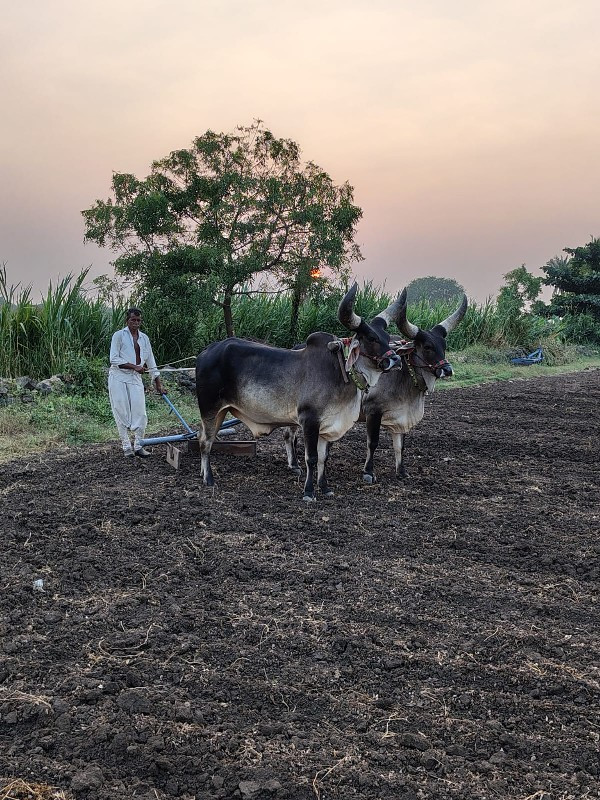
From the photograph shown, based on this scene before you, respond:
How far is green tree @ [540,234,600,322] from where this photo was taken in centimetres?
2758

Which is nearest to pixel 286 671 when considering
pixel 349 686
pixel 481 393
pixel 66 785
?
pixel 349 686

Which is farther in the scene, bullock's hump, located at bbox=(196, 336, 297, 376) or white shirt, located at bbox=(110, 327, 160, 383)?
white shirt, located at bbox=(110, 327, 160, 383)

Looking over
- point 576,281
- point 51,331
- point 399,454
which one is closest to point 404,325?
point 399,454

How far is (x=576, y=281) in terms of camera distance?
92.1ft

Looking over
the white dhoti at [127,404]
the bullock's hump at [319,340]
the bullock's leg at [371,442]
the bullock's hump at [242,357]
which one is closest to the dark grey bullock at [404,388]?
the bullock's leg at [371,442]

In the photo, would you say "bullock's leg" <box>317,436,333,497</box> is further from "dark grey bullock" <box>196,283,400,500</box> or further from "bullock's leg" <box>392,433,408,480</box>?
"bullock's leg" <box>392,433,408,480</box>

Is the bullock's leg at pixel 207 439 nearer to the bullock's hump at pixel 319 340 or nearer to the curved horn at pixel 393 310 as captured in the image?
the bullock's hump at pixel 319 340

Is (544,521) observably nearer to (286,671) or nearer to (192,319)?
(286,671)

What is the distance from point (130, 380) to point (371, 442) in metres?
2.90

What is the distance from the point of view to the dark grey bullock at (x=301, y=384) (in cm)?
630

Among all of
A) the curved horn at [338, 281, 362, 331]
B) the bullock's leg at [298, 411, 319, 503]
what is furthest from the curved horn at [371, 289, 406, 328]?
the bullock's leg at [298, 411, 319, 503]

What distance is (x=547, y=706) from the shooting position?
127 inches

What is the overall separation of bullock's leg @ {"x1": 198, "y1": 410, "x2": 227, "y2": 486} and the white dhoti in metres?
1.28

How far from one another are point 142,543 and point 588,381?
45.0ft
